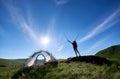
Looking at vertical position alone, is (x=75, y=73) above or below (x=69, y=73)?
below

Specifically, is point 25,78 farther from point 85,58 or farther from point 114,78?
point 85,58

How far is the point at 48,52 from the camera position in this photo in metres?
30.5

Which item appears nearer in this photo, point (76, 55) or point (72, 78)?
point (72, 78)

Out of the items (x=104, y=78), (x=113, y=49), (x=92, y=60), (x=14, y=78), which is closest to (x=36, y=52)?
(x=92, y=60)

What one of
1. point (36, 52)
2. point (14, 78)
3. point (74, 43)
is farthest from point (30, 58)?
point (14, 78)

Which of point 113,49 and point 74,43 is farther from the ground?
point 113,49

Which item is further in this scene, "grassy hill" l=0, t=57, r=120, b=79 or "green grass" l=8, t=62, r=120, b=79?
"grassy hill" l=0, t=57, r=120, b=79

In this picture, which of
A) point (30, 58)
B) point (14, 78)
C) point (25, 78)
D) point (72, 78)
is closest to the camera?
point (25, 78)

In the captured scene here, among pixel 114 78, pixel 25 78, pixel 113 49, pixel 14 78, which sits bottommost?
pixel 114 78

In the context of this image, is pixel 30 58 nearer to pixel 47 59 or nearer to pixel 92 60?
pixel 47 59

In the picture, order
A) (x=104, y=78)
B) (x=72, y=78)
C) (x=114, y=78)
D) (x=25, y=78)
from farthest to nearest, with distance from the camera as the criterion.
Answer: (x=72, y=78), (x=25, y=78), (x=104, y=78), (x=114, y=78)

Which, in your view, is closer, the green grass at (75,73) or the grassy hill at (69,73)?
the green grass at (75,73)

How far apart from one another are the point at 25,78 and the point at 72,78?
3.33 m

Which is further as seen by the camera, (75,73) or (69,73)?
(69,73)
